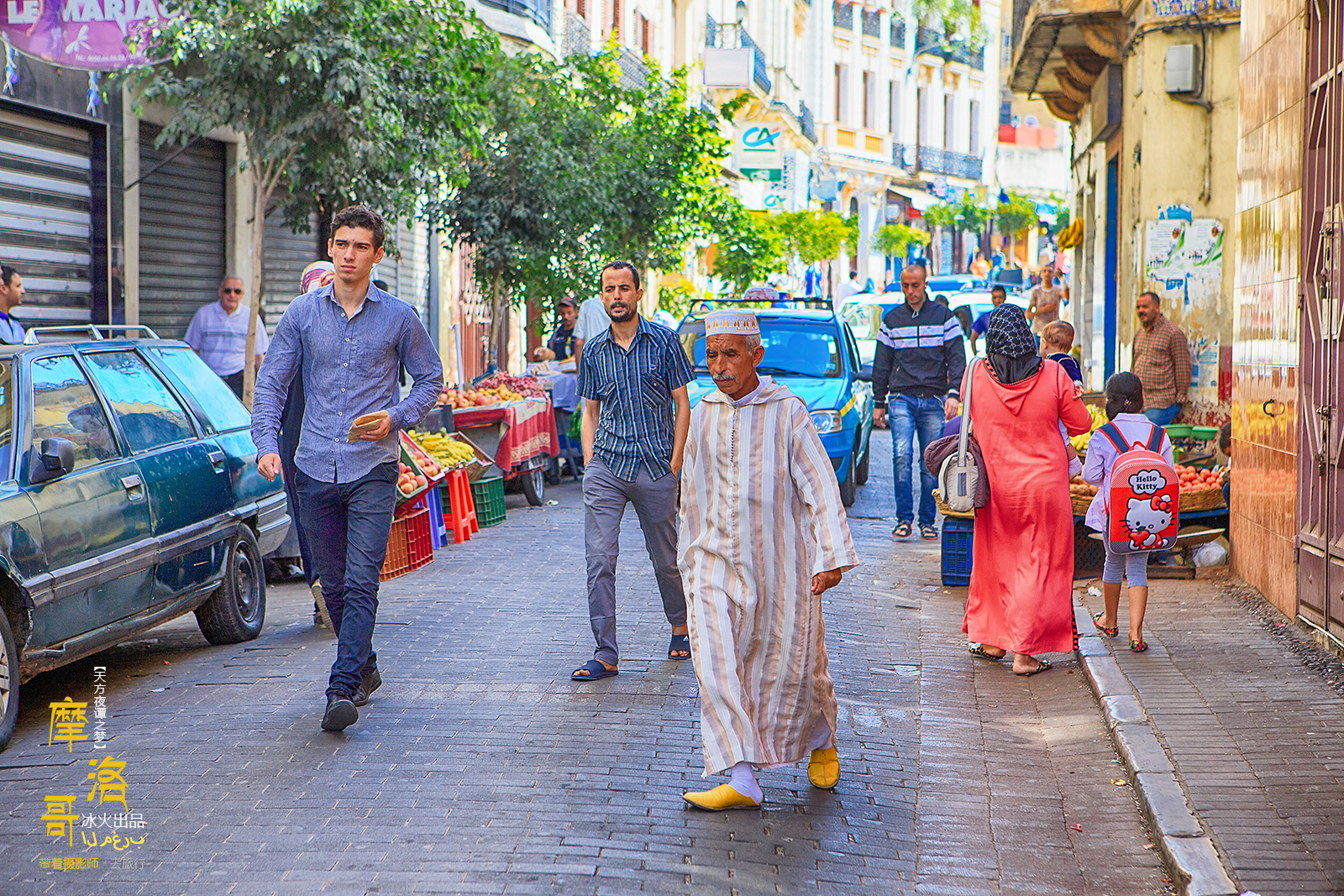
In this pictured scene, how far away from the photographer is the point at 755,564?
5.18 meters

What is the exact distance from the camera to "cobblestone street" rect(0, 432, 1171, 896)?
4.55m

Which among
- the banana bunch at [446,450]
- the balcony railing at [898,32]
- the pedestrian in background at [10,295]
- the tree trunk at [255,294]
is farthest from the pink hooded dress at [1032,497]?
the balcony railing at [898,32]

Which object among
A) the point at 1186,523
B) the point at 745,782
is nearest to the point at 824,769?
the point at 745,782

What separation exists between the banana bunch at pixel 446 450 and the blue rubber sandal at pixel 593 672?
4.58 m

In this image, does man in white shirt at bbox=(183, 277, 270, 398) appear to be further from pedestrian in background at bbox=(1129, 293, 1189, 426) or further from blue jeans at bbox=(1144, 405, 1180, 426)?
blue jeans at bbox=(1144, 405, 1180, 426)

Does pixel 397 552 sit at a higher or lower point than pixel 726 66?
lower

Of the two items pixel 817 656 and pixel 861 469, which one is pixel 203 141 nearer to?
pixel 861 469

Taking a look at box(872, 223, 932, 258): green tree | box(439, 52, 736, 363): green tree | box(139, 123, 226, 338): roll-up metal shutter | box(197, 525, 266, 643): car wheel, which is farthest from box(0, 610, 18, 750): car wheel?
box(872, 223, 932, 258): green tree

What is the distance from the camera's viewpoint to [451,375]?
23.6 metres

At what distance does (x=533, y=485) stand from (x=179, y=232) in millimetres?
4659

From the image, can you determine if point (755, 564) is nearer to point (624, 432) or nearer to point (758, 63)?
point (624, 432)

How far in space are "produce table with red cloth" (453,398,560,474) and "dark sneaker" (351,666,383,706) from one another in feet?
21.6

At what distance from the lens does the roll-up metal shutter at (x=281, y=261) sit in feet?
59.0

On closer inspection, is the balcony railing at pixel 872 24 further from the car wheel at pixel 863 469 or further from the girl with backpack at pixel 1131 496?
the girl with backpack at pixel 1131 496
